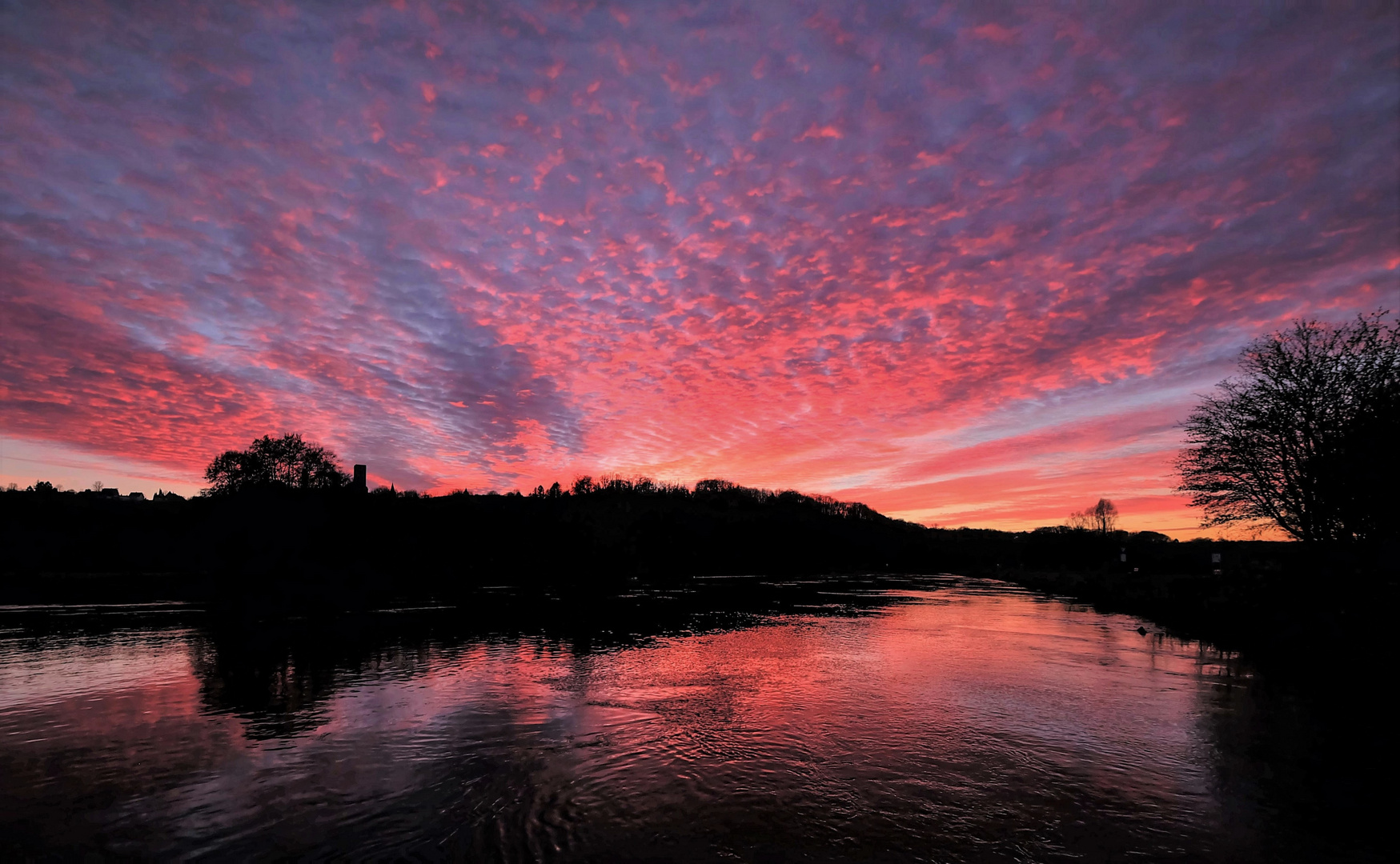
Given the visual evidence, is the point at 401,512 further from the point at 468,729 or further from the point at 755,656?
the point at 468,729

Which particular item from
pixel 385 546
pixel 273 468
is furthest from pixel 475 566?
pixel 273 468

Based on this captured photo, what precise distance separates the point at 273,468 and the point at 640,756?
95509 mm

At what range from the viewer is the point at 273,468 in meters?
88.0

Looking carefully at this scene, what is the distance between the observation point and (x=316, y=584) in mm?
52781

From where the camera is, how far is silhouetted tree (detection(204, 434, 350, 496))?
279ft

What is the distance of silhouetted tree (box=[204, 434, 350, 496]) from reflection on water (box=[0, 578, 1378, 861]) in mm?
67590

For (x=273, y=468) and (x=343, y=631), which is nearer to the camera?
(x=343, y=631)

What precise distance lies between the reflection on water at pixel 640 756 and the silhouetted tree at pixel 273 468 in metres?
67.6

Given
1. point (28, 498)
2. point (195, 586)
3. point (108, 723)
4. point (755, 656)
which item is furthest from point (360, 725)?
point (28, 498)

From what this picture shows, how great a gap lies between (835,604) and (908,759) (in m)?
45.3

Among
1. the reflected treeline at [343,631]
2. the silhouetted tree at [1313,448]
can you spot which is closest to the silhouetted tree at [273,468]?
the reflected treeline at [343,631]

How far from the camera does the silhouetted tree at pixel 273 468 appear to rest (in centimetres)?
8512

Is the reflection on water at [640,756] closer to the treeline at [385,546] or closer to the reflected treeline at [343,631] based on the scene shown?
the reflected treeline at [343,631]

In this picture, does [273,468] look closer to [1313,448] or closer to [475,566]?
[475,566]
